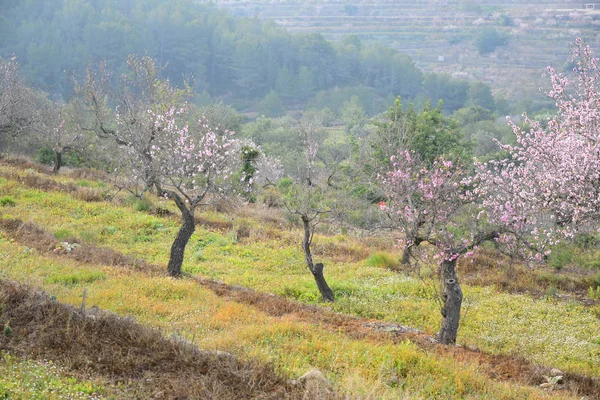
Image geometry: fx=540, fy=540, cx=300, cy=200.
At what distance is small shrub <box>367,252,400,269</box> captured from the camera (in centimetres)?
2067

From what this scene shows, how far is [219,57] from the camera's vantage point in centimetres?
12769

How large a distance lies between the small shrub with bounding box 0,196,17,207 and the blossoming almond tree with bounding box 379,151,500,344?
15.3m

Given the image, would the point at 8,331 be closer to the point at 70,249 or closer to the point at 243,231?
the point at 70,249

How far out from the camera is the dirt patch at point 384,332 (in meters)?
10.1

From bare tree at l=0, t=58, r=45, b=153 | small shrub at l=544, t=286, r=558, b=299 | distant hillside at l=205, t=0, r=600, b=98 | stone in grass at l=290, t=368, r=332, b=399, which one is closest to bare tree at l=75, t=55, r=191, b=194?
bare tree at l=0, t=58, r=45, b=153

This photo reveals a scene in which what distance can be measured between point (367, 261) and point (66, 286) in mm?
11595

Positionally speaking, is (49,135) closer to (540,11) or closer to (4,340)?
(4,340)

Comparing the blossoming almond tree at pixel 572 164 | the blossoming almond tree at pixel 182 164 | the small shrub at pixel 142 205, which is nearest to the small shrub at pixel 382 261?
the blossoming almond tree at pixel 572 164

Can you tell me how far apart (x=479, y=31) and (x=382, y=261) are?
164 meters

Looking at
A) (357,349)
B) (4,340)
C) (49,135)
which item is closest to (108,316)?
(4,340)

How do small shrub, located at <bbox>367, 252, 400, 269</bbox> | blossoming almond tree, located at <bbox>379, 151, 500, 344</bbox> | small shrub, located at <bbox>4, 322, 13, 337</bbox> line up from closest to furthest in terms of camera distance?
small shrub, located at <bbox>4, 322, 13, 337</bbox>
blossoming almond tree, located at <bbox>379, 151, 500, 344</bbox>
small shrub, located at <bbox>367, 252, 400, 269</bbox>

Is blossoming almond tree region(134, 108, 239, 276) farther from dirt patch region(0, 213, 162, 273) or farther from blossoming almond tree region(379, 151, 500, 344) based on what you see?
blossoming almond tree region(379, 151, 500, 344)

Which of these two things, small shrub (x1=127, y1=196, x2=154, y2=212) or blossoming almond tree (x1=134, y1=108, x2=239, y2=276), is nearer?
blossoming almond tree (x1=134, y1=108, x2=239, y2=276)

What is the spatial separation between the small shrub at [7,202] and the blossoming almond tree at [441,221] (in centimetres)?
1528
